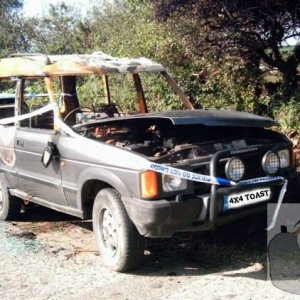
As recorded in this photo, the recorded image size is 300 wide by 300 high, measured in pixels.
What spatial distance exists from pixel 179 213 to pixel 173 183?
242 mm

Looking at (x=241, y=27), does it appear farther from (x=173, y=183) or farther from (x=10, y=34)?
(x=10, y=34)

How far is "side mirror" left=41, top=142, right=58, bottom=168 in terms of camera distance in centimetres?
509

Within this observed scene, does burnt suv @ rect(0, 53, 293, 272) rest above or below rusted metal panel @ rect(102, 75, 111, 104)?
below

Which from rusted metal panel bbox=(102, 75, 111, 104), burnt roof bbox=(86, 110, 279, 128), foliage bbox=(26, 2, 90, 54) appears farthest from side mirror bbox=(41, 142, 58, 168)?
foliage bbox=(26, 2, 90, 54)

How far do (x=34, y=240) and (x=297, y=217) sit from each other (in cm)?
273

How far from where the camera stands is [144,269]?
4.64 metres

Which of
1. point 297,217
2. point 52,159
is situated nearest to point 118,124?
point 52,159

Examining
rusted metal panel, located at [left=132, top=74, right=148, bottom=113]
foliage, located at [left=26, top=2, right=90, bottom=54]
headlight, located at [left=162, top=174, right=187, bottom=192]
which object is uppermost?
foliage, located at [left=26, top=2, right=90, bottom=54]

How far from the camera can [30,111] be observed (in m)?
5.99

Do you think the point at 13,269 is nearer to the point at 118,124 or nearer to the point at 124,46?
the point at 118,124

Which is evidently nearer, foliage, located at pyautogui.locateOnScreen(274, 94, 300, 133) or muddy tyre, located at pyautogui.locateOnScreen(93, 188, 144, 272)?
muddy tyre, located at pyautogui.locateOnScreen(93, 188, 144, 272)

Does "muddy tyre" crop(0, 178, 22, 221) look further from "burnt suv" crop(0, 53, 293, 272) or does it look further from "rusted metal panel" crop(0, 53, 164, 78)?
"rusted metal panel" crop(0, 53, 164, 78)

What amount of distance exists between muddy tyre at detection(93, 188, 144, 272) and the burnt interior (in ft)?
1.68

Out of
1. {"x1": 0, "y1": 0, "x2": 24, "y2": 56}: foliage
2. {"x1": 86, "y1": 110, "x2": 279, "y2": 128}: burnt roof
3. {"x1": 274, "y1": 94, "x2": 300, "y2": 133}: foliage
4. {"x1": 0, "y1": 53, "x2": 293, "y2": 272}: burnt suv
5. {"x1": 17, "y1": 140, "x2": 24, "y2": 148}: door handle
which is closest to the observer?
{"x1": 0, "y1": 53, "x2": 293, "y2": 272}: burnt suv
